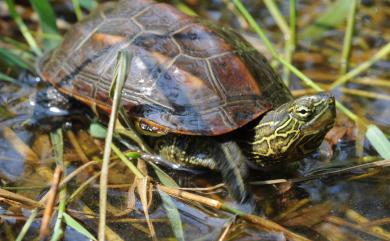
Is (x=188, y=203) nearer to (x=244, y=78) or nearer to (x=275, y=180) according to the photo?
(x=275, y=180)

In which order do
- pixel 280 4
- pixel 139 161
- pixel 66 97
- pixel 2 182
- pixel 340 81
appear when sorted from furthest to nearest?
pixel 280 4, pixel 340 81, pixel 66 97, pixel 139 161, pixel 2 182

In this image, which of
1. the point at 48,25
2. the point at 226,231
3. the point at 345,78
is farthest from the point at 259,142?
the point at 48,25

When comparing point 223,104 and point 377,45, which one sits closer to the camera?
point 223,104

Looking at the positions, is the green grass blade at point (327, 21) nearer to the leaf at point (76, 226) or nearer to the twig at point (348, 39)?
the twig at point (348, 39)

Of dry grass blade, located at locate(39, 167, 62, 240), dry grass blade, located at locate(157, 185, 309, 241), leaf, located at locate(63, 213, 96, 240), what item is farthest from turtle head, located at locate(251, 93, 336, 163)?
dry grass blade, located at locate(39, 167, 62, 240)

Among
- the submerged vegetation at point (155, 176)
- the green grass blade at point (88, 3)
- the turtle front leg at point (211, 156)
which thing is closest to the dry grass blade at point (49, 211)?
the submerged vegetation at point (155, 176)

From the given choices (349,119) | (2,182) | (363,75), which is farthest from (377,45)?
(2,182)

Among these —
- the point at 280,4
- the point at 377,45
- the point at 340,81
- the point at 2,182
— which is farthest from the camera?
the point at 280,4

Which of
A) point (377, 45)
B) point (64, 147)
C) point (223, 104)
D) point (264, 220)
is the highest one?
point (377, 45)
